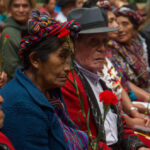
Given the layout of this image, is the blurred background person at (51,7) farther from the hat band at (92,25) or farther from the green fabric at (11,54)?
the hat band at (92,25)

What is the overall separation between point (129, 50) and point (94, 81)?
1946 mm

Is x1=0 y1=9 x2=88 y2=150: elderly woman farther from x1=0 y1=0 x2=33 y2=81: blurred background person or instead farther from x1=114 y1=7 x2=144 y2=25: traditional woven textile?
x1=114 y1=7 x2=144 y2=25: traditional woven textile

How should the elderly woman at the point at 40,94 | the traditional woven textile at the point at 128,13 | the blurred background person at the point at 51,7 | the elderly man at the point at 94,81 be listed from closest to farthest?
the elderly woman at the point at 40,94 < the elderly man at the point at 94,81 < the traditional woven textile at the point at 128,13 < the blurred background person at the point at 51,7

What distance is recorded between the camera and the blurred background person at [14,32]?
3.48 m

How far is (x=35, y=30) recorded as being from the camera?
159cm

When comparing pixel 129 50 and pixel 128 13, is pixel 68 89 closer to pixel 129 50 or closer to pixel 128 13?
pixel 129 50

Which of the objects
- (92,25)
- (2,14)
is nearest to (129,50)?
(92,25)

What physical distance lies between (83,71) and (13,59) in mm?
1448

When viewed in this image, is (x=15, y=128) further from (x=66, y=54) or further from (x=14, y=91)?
(x=66, y=54)

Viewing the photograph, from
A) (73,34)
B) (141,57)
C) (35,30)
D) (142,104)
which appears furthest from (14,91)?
(141,57)

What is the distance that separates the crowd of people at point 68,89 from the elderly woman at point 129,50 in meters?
0.03

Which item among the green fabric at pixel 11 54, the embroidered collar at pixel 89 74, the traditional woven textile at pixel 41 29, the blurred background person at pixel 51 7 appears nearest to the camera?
the traditional woven textile at pixel 41 29

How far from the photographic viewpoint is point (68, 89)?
7.04 ft

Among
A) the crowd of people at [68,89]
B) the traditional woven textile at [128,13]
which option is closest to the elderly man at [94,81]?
the crowd of people at [68,89]
